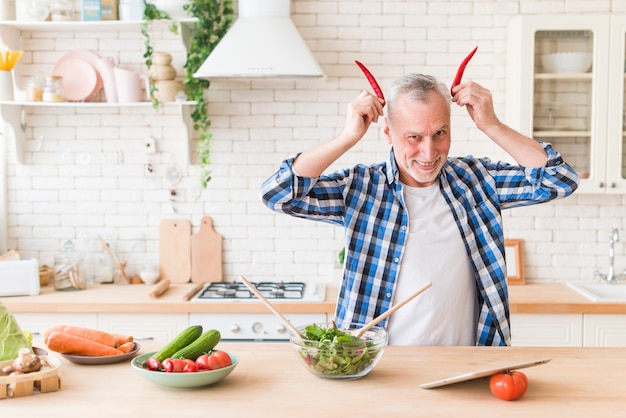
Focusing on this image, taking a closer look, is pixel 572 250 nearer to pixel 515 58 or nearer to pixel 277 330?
pixel 515 58

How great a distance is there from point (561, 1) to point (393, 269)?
2.49 m

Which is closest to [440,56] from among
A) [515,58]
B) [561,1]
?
[515,58]

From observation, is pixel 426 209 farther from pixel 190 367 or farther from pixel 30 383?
pixel 30 383

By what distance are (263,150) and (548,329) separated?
190 centimetres

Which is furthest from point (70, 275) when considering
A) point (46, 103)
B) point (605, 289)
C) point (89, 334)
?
point (605, 289)

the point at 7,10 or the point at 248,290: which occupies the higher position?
the point at 7,10

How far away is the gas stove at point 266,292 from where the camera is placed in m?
3.86

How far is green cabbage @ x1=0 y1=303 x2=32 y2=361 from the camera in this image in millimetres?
2033

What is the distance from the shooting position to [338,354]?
6.52 feet

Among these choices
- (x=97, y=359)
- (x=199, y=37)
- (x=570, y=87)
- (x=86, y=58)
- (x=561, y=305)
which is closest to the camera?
(x=97, y=359)

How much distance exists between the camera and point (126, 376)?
2094 millimetres

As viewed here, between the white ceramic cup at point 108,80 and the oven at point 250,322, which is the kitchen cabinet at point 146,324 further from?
the white ceramic cup at point 108,80

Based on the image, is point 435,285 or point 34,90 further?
point 34,90

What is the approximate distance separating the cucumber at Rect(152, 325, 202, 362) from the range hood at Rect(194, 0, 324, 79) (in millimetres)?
1920
